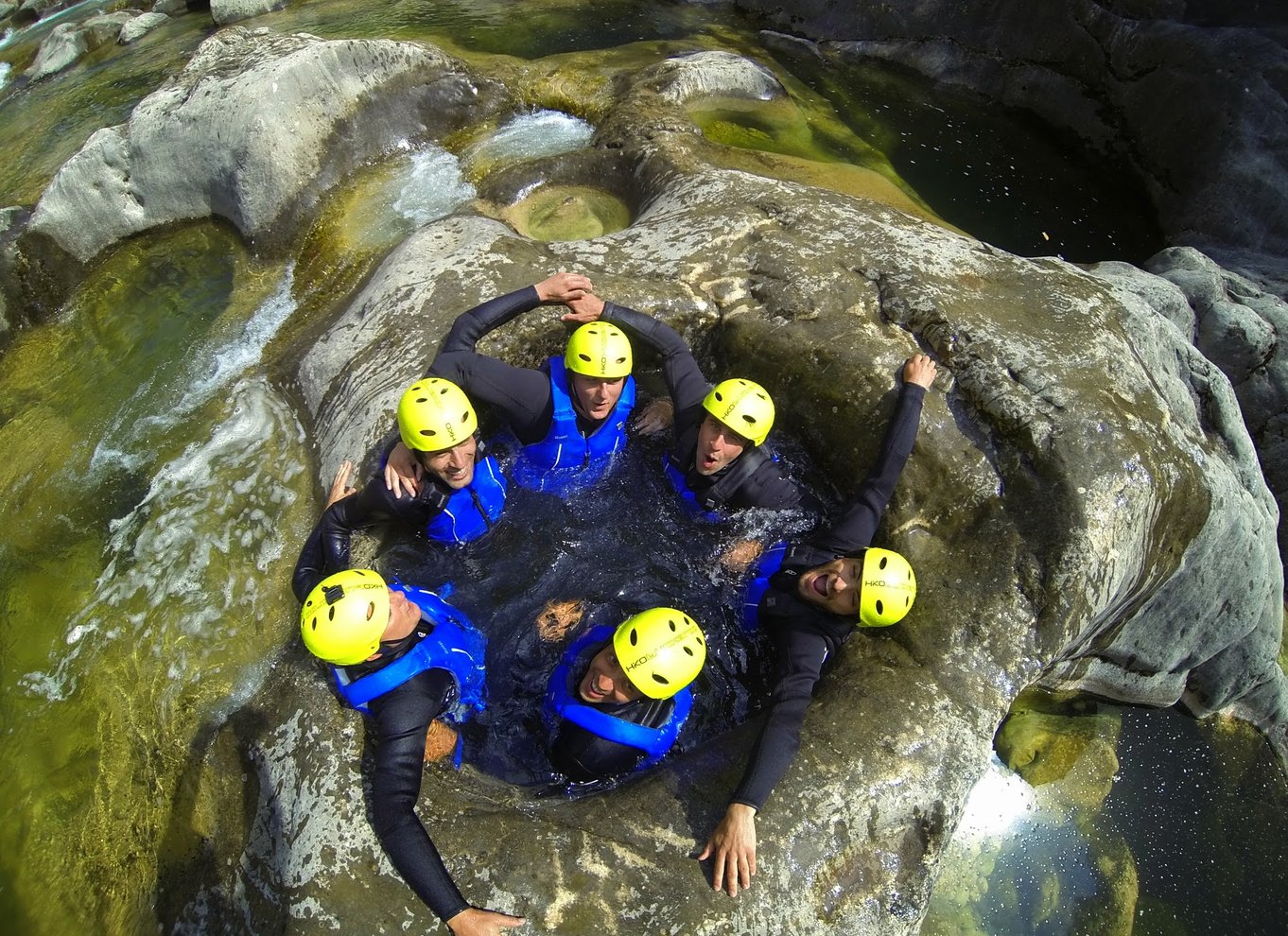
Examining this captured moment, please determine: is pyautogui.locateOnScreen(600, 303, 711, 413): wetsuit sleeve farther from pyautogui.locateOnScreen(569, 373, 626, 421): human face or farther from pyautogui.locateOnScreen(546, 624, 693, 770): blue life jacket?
pyautogui.locateOnScreen(546, 624, 693, 770): blue life jacket

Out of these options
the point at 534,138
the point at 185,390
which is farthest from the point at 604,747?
the point at 534,138

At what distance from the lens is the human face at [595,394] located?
542cm

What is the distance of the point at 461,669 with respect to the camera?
4645 millimetres

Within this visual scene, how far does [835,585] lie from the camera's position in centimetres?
455

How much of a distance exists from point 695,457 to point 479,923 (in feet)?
11.1

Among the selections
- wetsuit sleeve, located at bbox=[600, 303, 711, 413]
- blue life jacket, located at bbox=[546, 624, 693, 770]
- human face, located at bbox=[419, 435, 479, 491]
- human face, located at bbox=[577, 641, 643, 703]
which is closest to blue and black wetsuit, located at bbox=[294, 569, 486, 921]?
blue life jacket, located at bbox=[546, 624, 693, 770]

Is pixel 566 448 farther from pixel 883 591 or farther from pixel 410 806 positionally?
pixel 410 806

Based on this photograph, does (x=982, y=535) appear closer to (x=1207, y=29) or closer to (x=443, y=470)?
(x=443, y=470)

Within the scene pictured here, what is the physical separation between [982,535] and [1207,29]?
10.2m

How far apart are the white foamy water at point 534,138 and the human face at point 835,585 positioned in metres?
7.41

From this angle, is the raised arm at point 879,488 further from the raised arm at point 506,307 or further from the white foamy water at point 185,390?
the white foamy water at point 185,390

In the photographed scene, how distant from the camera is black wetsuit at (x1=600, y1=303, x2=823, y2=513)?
5484 millimetres

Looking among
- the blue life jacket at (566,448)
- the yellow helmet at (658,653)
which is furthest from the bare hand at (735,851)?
the blue life jacket at (566,448)

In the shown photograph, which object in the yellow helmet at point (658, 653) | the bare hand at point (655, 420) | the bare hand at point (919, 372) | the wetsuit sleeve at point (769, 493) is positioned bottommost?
the bare hand at point (655, 420)
